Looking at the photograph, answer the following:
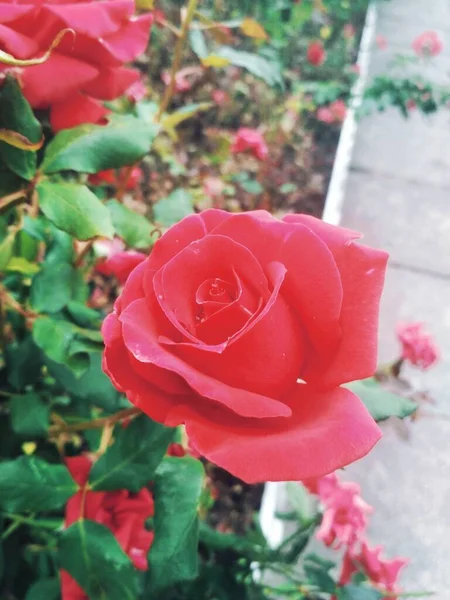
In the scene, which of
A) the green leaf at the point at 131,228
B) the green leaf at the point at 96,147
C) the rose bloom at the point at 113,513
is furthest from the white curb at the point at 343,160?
the green leaf at the point at 96,147

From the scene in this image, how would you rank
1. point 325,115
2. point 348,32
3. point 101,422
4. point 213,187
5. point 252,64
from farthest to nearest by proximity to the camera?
point 348,32
point 325,115
point 213,187
point 252,64
point 101,422

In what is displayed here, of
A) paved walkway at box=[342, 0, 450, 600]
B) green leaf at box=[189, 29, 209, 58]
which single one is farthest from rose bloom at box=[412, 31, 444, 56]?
green leaf at box=[189, 29, 209, 58]

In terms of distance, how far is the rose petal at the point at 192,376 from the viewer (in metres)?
0.32

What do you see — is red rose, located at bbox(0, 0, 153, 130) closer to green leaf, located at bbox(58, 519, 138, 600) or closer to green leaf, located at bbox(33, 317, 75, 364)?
green leaf, located at bbox(33, 317, 75, 364)

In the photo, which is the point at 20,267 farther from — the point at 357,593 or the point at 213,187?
the point at 213,187

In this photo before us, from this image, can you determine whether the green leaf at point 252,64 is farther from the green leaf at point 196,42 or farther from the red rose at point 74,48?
the red rose at point 74,48

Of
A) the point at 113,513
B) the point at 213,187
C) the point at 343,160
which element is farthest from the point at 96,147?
the point at 343,160

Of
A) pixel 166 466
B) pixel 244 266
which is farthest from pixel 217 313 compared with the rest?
pixel 166 466

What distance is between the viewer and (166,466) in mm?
517

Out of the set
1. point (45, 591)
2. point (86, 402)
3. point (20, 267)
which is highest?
point (20, 267)

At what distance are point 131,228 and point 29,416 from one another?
0.75 feet

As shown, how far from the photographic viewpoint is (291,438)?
1.09ft

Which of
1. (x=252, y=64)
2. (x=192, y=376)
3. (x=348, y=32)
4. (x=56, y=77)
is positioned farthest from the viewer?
(x=348, y=32)

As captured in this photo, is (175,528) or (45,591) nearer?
(175,528)
